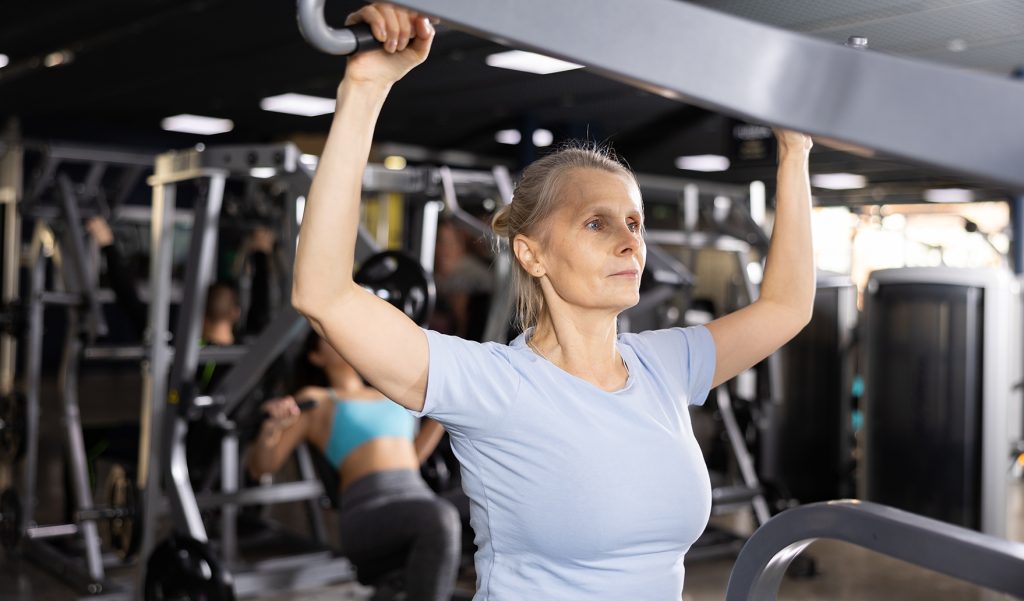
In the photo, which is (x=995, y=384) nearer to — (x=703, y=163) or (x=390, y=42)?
(x=390, y=42)

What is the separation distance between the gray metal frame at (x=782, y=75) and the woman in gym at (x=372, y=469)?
2267mm

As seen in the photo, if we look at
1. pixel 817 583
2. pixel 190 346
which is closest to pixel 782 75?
pixel 190 346

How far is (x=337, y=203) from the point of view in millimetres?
977

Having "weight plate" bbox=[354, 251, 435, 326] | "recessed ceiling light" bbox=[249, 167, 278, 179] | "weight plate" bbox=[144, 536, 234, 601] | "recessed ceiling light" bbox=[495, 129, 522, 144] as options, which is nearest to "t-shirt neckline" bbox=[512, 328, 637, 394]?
"weight plate" bbox=[354, 251, 435, 326]

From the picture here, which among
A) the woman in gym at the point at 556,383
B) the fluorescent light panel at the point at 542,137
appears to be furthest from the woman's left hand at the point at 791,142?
the fluorescent light panel at the point at 542,137

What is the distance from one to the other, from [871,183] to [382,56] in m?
12.8

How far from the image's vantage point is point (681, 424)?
3.97 feet

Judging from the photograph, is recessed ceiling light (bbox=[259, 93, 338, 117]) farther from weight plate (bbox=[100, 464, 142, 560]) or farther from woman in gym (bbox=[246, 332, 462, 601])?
woman in gym (bbox=[246, 332, 462, 601])

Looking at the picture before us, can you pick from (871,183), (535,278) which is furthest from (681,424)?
(871,183)

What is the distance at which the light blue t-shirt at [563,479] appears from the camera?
1095 millimetres

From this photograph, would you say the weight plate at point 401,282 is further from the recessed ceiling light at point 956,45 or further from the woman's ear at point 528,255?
the recessed ceiling light at point 956,45

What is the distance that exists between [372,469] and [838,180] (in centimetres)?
1071

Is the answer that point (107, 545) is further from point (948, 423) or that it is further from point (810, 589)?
point (948, 423)

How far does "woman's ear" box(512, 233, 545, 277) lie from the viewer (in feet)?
4.09
